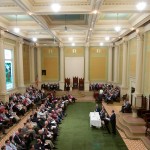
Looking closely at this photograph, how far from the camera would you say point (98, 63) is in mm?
24641

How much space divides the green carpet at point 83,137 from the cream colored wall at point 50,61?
11.5 metres

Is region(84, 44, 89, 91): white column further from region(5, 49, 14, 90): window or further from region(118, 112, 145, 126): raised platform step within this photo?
region(118, 112, 145, 126): raised platform step

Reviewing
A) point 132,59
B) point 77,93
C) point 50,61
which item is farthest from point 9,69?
point 132,59

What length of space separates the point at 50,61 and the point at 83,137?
51.7 ft

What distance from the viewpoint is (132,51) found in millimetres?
16469

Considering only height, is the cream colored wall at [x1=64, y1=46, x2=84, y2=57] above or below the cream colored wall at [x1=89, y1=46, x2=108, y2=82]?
above

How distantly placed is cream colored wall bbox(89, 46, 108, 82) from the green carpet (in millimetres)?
11235

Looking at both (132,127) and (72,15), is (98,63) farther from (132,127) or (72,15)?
(132,127)

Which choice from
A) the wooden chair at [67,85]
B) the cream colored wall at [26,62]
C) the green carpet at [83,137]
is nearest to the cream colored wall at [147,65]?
the green carpet at [83,137]

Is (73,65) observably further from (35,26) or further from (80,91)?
(35,26)

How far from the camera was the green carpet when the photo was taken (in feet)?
30.7

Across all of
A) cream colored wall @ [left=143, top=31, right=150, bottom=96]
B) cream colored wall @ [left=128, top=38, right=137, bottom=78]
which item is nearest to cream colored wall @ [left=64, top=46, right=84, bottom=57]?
cream colored wall @ [left=128, top=38, right=137, bottom=78]

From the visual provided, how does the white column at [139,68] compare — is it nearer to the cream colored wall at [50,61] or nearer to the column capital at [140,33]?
the column capital at [140,33]

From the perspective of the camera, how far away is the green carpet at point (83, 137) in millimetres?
9367
